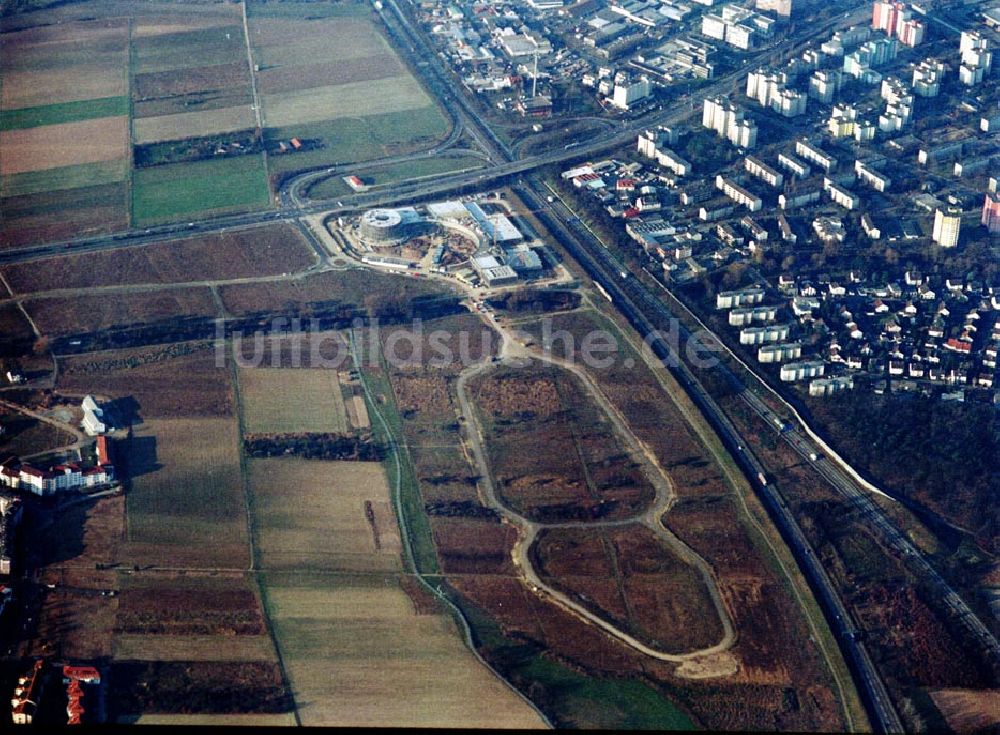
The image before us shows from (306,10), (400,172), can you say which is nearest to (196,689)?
(400,172)

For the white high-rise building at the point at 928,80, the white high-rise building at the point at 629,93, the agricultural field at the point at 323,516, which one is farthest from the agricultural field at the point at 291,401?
the white high-rise building at the point at 928,80

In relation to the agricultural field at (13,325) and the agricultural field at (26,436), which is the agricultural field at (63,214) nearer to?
the agricultural field at (13,325)

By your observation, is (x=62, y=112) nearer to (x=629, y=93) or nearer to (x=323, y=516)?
(x=629, y=93)

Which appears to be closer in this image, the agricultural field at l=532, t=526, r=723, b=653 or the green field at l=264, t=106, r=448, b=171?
the agricultural field at l=532, t=526, r=723, b=653

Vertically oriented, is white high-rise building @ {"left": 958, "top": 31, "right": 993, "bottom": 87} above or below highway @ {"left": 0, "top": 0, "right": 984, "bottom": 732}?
above

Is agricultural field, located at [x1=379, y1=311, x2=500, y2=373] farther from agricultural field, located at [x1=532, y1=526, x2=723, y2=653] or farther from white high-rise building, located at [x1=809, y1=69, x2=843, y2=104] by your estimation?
white high-rise building, located at [x1=809, y1=69, x2=843, y2=104]

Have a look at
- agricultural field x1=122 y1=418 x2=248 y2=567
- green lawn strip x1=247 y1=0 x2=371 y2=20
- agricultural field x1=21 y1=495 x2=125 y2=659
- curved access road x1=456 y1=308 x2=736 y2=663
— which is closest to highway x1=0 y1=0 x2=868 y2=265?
green lawn strip x1=247 y1=0 x2=371 y2=20
